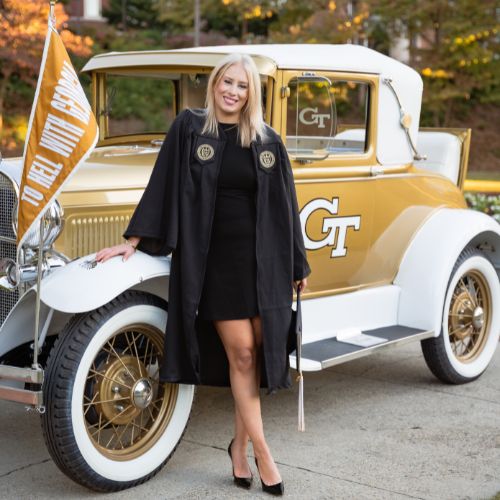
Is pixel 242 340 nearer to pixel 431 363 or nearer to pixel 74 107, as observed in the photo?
pixel 74 107

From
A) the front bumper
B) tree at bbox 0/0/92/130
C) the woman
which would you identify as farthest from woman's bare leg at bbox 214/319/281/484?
tree at bbox 0/0/92/130

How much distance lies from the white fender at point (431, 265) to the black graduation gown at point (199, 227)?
5.40ft

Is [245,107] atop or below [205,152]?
atop

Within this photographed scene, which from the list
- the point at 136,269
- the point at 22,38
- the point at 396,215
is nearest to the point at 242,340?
the point at 136,269

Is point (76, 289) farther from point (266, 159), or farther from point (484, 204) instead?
point (484, 204)

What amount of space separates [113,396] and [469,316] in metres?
2.66

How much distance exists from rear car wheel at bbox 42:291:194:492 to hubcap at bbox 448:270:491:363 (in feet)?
7.27

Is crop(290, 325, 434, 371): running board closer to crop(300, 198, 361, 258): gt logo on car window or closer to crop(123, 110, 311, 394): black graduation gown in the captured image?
crop(300, 198, 361, 258): gt logo on car window

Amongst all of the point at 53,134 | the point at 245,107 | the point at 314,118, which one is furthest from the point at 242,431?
the point at 314,118

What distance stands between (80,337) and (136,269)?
1.21ft

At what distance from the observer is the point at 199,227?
150 inches

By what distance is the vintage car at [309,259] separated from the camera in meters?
3.78

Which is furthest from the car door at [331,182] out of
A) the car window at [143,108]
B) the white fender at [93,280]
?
the car window at [143,108]

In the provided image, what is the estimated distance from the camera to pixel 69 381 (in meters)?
3.68
